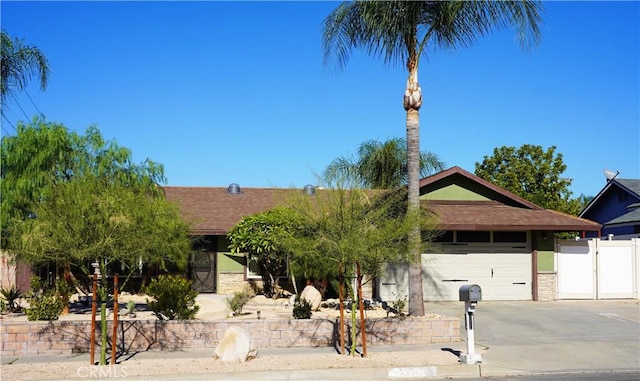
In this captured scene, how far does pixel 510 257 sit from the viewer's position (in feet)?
71.4

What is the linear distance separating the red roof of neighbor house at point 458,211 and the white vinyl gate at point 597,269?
38.4 inches

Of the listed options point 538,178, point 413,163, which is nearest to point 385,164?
point 538,178

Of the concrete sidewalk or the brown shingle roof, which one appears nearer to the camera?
the concrete sidewalk

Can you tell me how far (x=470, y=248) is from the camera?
2167 cm

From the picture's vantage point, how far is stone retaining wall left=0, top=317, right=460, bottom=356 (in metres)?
12.6

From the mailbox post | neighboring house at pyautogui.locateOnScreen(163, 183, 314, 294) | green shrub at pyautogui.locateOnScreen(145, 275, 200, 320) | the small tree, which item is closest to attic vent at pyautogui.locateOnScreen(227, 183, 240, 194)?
neighboring house at pyautogui.locateOnScreen(163, 183, 314, 294)

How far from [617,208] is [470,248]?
16.3m

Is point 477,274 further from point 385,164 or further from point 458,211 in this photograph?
point 385,164

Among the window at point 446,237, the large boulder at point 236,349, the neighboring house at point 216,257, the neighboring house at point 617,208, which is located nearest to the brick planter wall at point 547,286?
the window at point 446,237

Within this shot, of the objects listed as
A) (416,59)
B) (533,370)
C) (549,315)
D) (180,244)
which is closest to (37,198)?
(180,244)

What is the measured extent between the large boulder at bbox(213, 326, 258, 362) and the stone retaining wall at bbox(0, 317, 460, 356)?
1371mm

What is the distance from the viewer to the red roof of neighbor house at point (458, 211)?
2077cm

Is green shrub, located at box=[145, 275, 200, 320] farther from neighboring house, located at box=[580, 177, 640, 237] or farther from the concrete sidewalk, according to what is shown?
neighboring house, located at box=[580, 177, 640, 237]

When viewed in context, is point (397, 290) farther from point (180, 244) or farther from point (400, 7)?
point (400, 7)
